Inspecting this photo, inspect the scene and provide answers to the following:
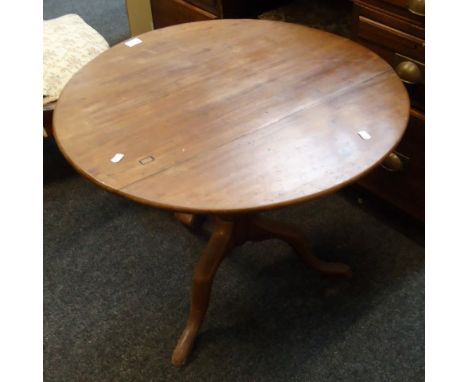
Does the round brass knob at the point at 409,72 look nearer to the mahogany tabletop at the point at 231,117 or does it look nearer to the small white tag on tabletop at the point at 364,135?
the mahogany tabletop at the point at 231,117

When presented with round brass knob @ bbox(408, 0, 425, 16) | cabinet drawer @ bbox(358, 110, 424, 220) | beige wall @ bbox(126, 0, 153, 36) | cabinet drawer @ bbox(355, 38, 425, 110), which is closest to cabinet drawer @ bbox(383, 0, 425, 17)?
round brass knob @ bbox(408, 0, 425, 16)

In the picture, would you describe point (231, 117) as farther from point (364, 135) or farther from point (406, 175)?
point (406, 175)

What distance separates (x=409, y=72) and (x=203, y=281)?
30.4 inches

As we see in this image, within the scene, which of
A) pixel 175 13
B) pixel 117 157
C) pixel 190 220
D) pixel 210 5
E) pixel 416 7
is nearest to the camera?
pixel 117 157

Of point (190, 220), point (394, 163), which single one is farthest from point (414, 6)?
point (190, 220)

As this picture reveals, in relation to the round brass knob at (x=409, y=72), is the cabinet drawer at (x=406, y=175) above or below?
below

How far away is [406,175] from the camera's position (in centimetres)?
156

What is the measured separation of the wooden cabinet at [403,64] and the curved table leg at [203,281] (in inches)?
22.5

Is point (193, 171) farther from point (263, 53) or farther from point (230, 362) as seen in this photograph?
point (230, 362)

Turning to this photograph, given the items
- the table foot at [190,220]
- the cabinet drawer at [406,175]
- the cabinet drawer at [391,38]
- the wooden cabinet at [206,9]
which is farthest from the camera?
the wooden cabinet at [206,9]

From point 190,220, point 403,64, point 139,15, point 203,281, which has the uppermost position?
point 403,64

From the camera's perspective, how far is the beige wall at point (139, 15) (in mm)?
2383

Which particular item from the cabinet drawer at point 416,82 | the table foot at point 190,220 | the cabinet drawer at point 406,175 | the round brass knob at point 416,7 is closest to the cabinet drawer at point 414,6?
the round brass knob at point 416,7

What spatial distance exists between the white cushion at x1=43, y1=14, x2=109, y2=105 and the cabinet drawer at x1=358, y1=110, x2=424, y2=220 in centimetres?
108
